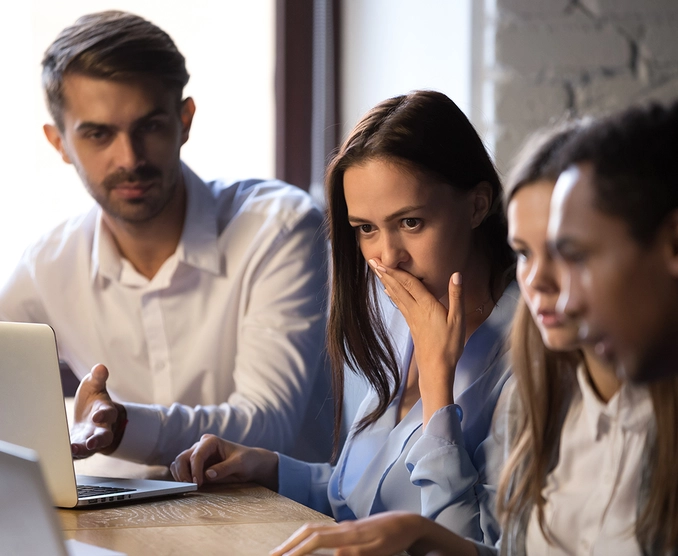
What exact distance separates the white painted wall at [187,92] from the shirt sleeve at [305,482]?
3.00 feet

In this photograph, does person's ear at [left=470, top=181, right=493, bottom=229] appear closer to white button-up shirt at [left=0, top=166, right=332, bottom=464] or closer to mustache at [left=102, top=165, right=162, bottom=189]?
white button-up shirt at [left=0, top=166, right=332, bottom=464]

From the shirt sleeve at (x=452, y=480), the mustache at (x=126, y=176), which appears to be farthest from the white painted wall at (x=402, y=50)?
the shirt sleeve at (x=452, y=480)

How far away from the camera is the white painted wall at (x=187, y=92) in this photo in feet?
6.85

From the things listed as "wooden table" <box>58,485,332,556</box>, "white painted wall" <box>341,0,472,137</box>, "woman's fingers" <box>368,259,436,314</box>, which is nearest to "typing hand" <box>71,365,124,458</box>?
"wooden table" <box>58,485,332,556</box>

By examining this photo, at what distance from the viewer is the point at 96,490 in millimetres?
1165

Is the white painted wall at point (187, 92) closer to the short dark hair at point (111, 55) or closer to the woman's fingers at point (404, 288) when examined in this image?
the short dark hair at point (111, 55)

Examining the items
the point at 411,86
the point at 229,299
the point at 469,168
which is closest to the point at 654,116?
the point at 469,168

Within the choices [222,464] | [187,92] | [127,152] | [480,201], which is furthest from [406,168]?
[187,92]

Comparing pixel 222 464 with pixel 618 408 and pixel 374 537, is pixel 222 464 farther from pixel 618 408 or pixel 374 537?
pixel 618 408

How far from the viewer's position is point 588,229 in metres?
0.59

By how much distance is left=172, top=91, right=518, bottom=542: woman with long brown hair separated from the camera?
111 cm

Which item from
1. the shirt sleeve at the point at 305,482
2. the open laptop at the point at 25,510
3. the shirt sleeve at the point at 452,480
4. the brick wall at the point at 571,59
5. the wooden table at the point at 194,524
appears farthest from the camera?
the brick wall at the point at 571,59

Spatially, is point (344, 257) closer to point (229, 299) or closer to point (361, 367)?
point (361, 367)

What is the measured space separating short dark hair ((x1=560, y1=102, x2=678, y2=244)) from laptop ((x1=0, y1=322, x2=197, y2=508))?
659 millimetres
